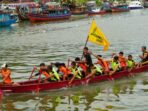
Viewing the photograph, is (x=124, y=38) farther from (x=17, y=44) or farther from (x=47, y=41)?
(x=17, y=44)

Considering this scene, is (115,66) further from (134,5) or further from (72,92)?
(134,5)

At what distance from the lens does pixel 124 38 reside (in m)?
50.8

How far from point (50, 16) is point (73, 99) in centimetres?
6694

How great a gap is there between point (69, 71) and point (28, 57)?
46.6ft

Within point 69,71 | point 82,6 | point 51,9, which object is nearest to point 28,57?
point 69,71

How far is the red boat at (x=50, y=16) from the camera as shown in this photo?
277ft

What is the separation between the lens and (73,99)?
2166 cm

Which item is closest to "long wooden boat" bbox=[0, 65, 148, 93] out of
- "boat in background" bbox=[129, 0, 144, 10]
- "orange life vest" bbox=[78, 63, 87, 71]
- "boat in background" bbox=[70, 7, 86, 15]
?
"orange life vest" bbox=[78, 63, 87, 71]

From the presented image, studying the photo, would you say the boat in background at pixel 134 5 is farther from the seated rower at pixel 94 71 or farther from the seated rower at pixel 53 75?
the seated rower at pixel 53 75

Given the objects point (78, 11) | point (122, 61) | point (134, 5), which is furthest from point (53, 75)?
point (134, 5)

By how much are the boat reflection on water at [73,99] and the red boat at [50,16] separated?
201 ft

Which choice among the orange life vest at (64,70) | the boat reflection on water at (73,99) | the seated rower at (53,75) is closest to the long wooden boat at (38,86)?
the boat reflection on water at (73,99)

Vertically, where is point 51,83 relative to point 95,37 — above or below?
below

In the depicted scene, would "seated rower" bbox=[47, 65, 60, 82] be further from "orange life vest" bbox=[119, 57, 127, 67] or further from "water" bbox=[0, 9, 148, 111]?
"orange life vest" bbox=[119, 57, 127, 67]
